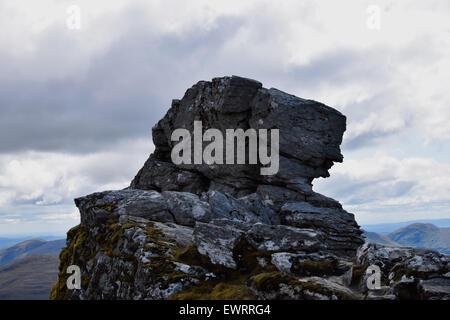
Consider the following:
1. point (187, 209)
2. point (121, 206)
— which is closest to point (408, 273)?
Answer: point (187, 209)

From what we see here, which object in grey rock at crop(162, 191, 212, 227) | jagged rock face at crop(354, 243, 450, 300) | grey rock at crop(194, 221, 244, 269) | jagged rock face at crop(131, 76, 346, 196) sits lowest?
jagged rock face at crop(354, 243, 450, 300)

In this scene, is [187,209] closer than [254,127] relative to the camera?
Yes

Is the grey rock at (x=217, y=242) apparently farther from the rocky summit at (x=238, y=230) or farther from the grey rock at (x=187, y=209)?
the grey rock at (x=187, y=209)

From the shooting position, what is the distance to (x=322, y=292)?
553 inches

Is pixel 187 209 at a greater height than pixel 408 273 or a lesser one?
greater

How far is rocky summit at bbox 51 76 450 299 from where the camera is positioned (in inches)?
647

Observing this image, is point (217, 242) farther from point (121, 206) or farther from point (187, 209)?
point (121, 206)

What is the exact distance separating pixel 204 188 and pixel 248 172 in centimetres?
738

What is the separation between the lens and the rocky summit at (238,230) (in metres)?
16.4

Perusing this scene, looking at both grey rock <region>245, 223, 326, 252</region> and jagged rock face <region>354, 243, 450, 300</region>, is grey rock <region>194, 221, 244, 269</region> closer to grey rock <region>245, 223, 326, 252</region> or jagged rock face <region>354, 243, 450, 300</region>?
grey rock <region>245, 223, 326, 252</region>

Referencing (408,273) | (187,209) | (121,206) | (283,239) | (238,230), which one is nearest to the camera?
(408,273)

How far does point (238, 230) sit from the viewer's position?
22.2 meters

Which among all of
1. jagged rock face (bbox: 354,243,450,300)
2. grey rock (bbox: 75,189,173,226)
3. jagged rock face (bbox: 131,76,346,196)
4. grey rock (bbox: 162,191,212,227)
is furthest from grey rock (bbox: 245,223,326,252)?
jagged rock face (bbox: 131,76,346,196)

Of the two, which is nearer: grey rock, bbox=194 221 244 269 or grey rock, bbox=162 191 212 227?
grey rock, bbox=194 221 244 269
